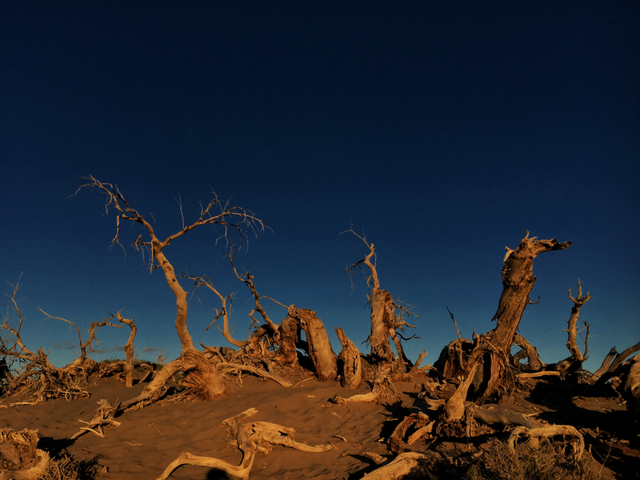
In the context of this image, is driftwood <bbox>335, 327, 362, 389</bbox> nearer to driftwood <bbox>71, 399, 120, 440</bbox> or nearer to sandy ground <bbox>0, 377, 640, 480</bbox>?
sandy ground <bbox>0, 377, 640, 480</bbox>

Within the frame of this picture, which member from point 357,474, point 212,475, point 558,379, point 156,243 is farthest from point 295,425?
point 558,379

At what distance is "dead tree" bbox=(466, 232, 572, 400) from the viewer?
8.22m

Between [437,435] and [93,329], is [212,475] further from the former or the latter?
[93,329]

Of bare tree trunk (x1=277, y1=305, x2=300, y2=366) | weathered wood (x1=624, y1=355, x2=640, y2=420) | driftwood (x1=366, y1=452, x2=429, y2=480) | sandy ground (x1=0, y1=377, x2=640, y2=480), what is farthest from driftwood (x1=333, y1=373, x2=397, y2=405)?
weathered wood (x1=624, y1=355, x2=640, y2=420)

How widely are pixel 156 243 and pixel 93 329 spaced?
6.56 m

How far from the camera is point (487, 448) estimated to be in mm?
5516

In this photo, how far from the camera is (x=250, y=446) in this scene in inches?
274

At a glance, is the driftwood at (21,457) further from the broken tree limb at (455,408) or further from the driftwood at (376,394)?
the broken tree limb at (455,408)

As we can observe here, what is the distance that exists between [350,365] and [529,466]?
23.5 feet

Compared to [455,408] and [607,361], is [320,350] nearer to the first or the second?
[455,408]

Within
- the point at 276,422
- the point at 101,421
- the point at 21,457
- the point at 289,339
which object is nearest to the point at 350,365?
the point at 289,339

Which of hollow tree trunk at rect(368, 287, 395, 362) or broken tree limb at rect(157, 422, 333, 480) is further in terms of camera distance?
hollow tree trunk at rect(368, 287, 395, 362)

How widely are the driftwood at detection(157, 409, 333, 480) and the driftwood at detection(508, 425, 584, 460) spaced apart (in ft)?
11.5

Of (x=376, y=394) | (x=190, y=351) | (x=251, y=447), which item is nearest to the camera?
(x=251, y=447)
